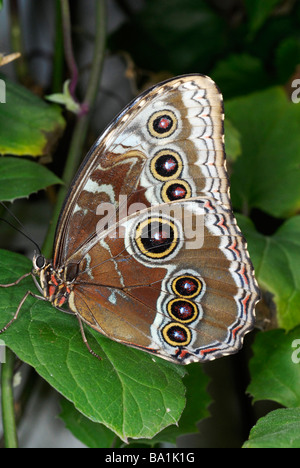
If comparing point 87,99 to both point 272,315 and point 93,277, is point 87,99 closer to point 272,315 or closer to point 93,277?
point 93,277

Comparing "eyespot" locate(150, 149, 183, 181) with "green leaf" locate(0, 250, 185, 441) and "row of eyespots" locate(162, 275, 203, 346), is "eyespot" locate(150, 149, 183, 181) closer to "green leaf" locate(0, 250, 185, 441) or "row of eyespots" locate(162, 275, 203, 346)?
"row of eyespots" locate(162, 275, 203, 346)

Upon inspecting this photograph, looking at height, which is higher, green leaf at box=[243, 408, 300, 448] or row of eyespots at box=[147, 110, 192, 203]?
row of eyespots at box=[147, 110, 192, 203]

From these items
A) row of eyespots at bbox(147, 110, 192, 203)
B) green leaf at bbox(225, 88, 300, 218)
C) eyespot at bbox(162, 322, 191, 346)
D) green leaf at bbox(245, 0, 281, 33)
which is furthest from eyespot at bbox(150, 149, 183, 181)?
green leaf at bbox(245, 0, 281, 33)

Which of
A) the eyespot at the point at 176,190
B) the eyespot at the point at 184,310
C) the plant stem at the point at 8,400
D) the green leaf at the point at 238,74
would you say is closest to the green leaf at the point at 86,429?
the plant stem at the point at 8,400

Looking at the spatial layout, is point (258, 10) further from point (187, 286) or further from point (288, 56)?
point (187, 286)

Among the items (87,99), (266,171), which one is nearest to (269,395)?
(266,171)
